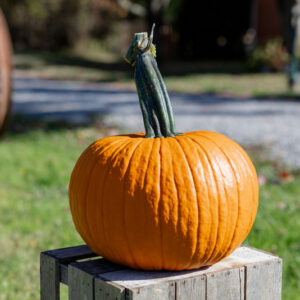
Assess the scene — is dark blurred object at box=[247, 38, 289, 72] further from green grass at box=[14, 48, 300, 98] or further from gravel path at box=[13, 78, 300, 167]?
gravel path at box=[13, 78, 300, 167]

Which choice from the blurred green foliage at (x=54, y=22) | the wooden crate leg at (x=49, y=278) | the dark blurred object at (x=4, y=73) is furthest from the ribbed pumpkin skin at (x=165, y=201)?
the blurred green foliage at (x=54, y=22)

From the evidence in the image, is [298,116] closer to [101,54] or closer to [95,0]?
[95,0]

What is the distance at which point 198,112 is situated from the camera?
11.0m

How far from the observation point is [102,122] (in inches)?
382

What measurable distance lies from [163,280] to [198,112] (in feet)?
28.9

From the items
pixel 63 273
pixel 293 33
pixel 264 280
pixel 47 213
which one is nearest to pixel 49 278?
pixel 63 273

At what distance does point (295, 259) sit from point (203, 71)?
16332mm

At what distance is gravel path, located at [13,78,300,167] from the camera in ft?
28.0

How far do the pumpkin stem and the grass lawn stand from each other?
167cm

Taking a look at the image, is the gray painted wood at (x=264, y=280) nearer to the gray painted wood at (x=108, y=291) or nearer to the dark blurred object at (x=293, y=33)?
the gray painted wood at (x=108, y=291)

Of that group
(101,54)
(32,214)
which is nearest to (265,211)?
(32,214)

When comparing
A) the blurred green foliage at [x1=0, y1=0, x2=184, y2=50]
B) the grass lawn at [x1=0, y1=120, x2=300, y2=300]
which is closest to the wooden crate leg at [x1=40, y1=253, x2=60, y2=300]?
the grass lawn at [x1=0, y1=120, x2=300, y2=300]

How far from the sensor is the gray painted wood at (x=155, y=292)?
217cm

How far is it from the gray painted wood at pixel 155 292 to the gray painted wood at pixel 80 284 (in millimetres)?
242
